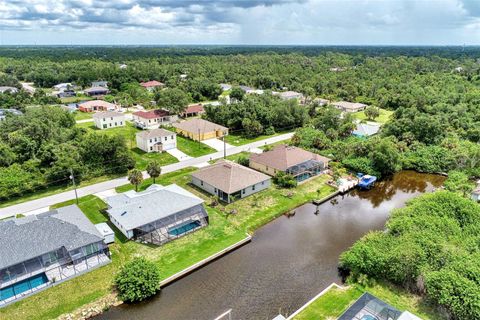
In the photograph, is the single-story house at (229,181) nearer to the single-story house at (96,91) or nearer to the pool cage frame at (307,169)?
the pool cage frame at (307,169)

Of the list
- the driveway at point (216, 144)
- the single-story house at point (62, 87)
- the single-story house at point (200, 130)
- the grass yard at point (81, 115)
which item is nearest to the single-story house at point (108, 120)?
the grass yard at point (81, 115)

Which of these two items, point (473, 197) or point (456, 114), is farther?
point (456, 114)

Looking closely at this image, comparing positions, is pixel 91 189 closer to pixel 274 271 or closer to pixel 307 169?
pixel 274 271

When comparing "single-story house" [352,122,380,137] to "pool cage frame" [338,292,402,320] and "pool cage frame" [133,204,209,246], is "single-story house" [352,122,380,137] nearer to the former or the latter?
"pool cage frame" [133,204,209,246]

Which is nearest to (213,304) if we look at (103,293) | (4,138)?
(103,293)

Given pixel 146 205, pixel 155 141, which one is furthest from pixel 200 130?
pixel 146 205

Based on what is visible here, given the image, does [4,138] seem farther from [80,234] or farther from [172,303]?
[172,303]

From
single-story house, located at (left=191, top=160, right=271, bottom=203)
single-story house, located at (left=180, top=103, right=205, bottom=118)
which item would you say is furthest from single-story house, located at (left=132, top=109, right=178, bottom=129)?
single-story house, located at (left=191, top=160, right=271, bottom=203)
